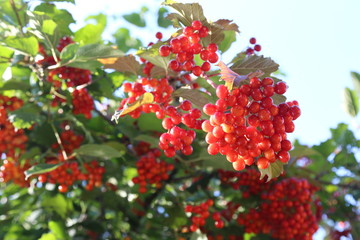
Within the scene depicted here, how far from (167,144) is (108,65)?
2.22 feet

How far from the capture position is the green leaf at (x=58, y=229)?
9.79 feet

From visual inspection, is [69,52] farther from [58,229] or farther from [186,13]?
[58,229]

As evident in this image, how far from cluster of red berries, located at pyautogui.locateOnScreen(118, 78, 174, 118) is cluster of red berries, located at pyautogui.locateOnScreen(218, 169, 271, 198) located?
123 cm

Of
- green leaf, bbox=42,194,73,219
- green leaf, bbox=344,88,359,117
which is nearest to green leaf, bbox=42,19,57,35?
green leaf, bbox=42,194,73,219

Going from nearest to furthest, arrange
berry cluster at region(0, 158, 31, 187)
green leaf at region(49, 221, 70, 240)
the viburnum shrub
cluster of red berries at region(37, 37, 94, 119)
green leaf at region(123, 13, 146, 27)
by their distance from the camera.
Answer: the viburnum shrub < cluster of red berries at region(37, 37, 94, 119) < berry cluster at region(0, 158, 31, 187) < green leaf at region(49, 221, 70, 240) < green leaf at region(123, 13, 146, 27)

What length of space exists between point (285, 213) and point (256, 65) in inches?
63.0

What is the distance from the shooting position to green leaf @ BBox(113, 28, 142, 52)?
3783mm

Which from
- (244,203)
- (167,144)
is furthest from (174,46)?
(244,203)

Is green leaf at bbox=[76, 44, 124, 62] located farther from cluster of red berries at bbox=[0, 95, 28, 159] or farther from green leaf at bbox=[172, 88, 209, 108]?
cluster of red berries at bbox=[0, 95, 28, 159]

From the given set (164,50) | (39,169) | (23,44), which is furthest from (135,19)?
(164,50)

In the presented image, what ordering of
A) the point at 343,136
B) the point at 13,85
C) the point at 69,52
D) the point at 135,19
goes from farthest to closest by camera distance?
the point at 135,19, the point at 343,136, the point at 13,85, the point at 69,52

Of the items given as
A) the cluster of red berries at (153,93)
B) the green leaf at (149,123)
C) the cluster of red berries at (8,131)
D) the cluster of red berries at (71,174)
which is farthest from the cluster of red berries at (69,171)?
the cluster of red berries at (153,93)

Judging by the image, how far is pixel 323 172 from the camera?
349 centimetres

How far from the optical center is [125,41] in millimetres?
3971
